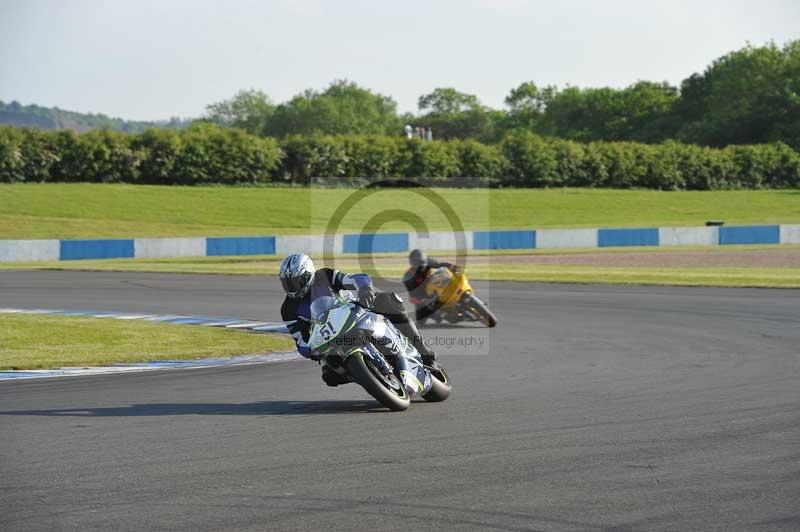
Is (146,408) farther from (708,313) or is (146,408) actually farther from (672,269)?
(672,269)

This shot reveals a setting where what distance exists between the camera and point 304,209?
54719 mm

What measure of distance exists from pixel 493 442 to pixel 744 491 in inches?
77.6

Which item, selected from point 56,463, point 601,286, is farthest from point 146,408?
point 601,286

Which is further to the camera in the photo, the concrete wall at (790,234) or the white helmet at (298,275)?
the concrete wall at (790,234)

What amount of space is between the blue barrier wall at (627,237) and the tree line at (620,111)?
28.6 m

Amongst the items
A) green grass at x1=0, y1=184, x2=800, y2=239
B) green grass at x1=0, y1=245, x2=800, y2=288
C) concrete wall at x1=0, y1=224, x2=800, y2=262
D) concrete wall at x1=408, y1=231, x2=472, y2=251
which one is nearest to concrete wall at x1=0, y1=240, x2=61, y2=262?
concrete wall at x1=0, y1=224, x2=800, y2=262

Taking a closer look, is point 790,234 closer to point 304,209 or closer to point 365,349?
point 304,209

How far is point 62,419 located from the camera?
880 centimetres

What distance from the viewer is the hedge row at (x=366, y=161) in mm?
57906

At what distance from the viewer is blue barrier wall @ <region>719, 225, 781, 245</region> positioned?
145 ft

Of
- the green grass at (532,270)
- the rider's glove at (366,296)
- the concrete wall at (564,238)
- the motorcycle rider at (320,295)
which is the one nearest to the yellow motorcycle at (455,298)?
the motorcycle rider at (320,295)

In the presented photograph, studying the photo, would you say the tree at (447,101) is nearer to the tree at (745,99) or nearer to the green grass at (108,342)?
the tree at (745,99)

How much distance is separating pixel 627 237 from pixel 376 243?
10654 millimetres

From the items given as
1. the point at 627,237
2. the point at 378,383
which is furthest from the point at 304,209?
the point at 378,383
